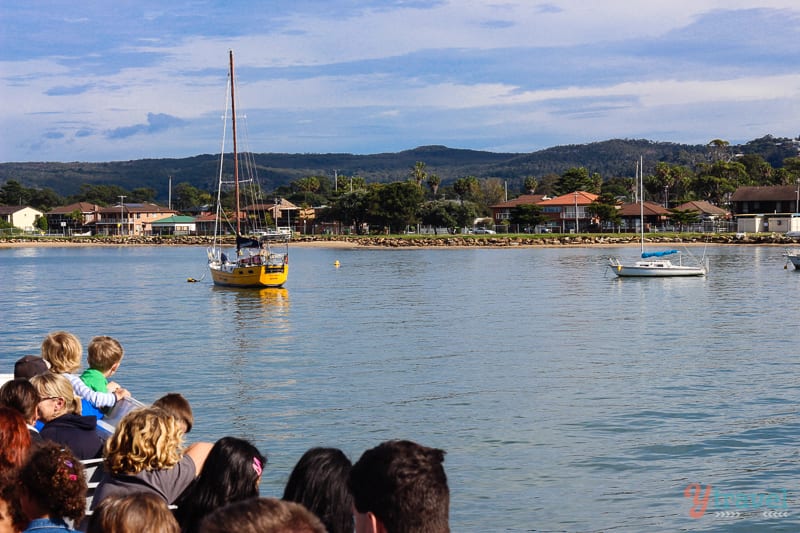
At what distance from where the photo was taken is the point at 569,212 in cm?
14400

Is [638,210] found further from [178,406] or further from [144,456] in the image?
[144,456]

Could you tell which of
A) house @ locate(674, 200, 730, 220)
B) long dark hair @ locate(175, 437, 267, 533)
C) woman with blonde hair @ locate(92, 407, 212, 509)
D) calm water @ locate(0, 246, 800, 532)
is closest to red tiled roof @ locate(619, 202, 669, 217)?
house @ locate(674, 200, 730, 220)

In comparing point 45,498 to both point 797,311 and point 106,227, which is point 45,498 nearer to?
point 797,311

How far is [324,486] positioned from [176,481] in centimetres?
144

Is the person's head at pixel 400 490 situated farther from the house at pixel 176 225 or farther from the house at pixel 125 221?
the house at pixel 125 221

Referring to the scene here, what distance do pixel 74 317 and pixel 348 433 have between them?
27020 millimetres

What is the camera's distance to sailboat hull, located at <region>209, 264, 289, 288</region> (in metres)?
53.7

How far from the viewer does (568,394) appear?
20062 millimetres

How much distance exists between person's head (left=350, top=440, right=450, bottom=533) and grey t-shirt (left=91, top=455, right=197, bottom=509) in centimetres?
229

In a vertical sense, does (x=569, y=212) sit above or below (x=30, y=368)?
above

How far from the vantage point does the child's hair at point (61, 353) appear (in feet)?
29.9

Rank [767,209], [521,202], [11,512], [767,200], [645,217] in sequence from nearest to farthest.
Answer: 1. [11,512]
2. [767,200]
3. [767,209]
4. [645,217]
5. [521,202]

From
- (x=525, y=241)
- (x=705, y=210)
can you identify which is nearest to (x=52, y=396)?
(x=525, y=241)

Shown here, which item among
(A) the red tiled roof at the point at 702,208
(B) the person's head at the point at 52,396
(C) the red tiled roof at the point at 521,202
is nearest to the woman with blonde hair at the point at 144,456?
(B) the person's head at the point at 52,396
